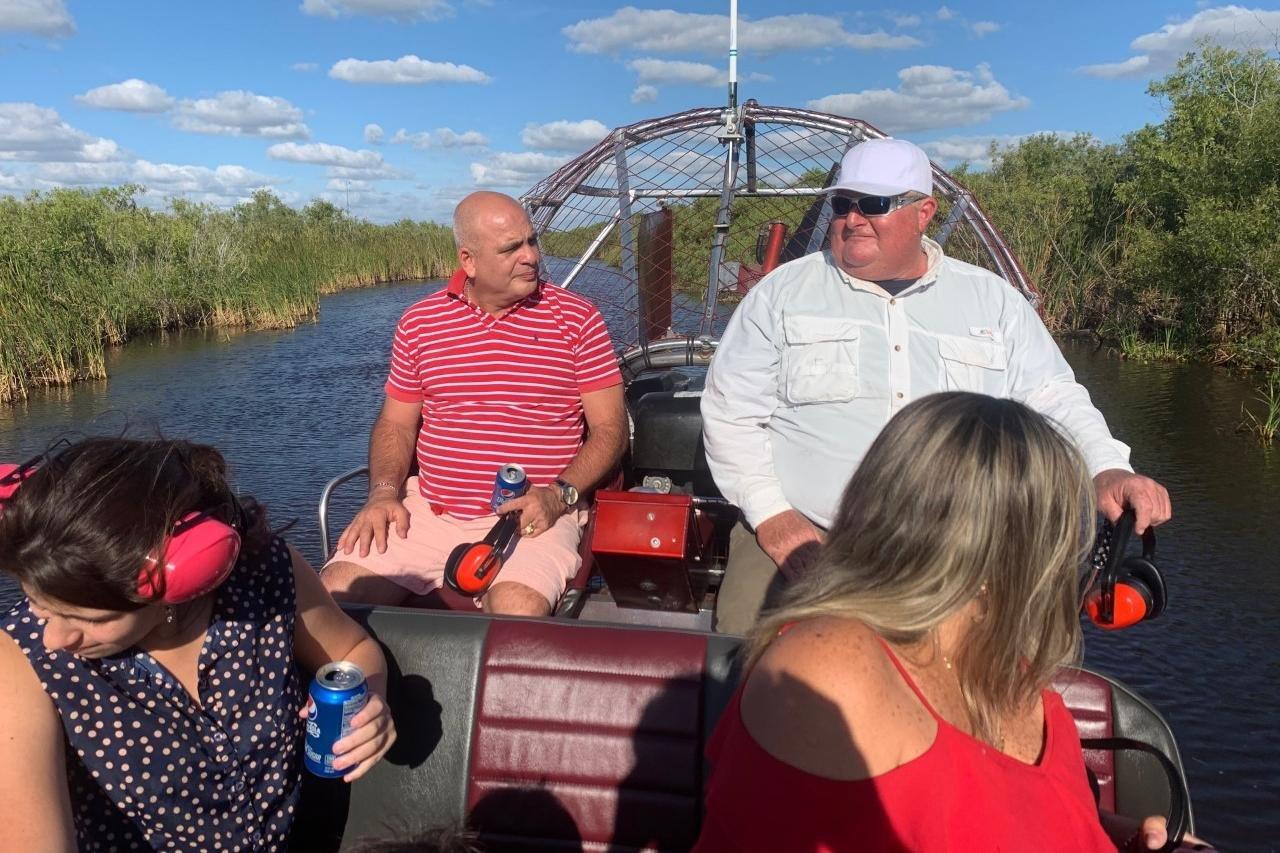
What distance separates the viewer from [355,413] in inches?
457

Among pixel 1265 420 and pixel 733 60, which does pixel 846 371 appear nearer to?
pixel 733 60

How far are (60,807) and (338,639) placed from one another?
627mm

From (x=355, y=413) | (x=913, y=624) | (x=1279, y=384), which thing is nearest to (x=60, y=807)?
(x=913, y=624)

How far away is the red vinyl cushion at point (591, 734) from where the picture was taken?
207 cm

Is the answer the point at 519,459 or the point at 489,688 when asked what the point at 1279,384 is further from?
the point at 489,688

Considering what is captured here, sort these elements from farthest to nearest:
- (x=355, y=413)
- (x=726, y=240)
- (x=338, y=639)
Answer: (x=355, y=413)
(x=726, y=240)
(x=338, y=639)

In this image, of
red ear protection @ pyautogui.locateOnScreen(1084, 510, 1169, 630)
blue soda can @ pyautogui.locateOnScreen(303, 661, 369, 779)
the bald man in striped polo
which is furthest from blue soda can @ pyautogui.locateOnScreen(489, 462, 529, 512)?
red ear protection @ pyautogui.locateOnScreen(1084, 510, 1169, 630)

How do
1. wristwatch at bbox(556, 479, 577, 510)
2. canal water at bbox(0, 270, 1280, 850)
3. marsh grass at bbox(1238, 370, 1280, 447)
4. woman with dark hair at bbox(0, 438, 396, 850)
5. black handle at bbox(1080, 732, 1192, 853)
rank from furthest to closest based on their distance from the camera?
marsh grass at bbox(1238, 370, 1280, 447) < canal water at bbox(0, 270, 1280, 850) < wristwatch at bbox(556, 479, 577, 510) < black handle at bbox(1080, 732, 1192, 853) < woman with dark hair at bbox(0, 438, 396, 850)

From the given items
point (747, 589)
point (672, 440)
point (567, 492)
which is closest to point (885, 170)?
point (747, 589)

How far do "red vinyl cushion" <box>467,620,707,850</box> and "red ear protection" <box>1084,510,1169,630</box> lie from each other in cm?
92

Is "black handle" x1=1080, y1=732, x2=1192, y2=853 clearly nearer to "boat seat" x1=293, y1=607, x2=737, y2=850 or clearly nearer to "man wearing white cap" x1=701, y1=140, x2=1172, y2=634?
"boat seat" x1=293, y1=607, x2=737, y2=850

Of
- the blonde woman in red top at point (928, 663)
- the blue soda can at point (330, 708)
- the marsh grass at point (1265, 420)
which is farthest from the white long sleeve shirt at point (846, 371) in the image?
the marsh grass at point (1265, 420)

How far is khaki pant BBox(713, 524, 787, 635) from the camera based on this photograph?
9.73 ft

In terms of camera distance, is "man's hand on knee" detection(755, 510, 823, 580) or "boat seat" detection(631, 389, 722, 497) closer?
"man's hand on knee" detection(755, 510, 823, 580)
